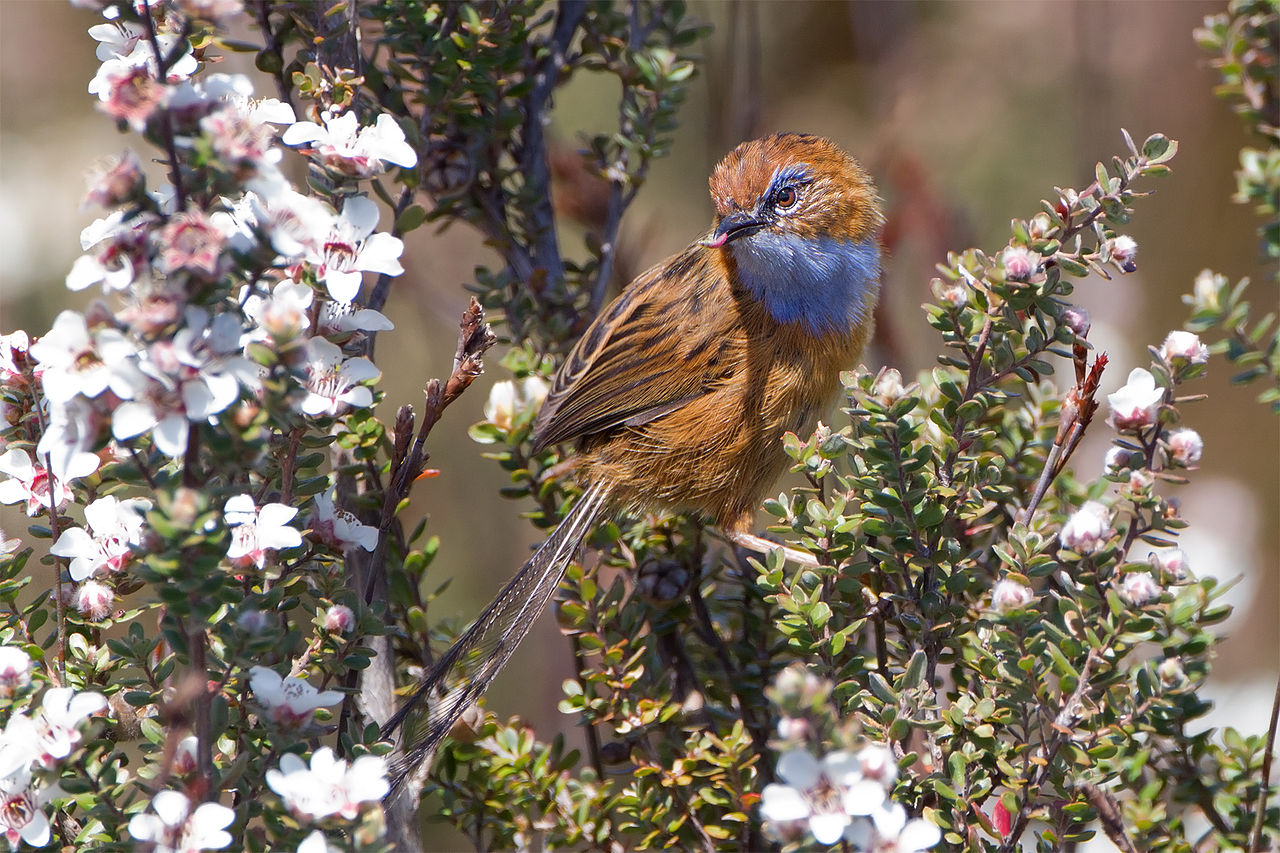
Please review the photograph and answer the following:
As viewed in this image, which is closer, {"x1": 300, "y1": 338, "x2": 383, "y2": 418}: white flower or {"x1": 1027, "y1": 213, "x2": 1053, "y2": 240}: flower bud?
{"x1": 300, "y1": 338, "x2": 383, "y2": 418}: white flower

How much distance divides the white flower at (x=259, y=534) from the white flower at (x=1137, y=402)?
4.63ft

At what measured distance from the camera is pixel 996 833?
1.91 m

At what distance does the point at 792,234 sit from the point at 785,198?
12cm

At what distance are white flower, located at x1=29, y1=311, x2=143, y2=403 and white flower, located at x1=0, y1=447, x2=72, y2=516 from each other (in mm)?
709

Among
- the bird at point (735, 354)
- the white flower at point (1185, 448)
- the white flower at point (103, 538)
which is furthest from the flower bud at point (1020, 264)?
the white flower at point (103, 538)

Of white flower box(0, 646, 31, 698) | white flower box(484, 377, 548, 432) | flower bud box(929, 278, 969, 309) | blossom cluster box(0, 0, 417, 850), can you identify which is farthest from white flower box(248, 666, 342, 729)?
flower bud box(929, 278, 969, 309)

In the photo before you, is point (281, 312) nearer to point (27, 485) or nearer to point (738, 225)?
point (27, 485)

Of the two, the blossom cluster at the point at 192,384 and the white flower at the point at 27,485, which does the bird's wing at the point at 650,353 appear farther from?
the white flower at the point at 27,485

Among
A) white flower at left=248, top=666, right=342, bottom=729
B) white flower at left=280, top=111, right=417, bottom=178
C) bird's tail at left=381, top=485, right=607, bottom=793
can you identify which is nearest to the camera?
white flower at left=248, top=666, right=342, bottom=729

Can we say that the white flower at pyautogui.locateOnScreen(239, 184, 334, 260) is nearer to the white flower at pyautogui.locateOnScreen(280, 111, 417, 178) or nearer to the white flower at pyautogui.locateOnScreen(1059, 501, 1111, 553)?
the white flower at pyautogui.locateOnScreen(280, 111, 417, 178)

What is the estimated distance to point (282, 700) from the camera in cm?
172

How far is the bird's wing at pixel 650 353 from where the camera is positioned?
3.37 m

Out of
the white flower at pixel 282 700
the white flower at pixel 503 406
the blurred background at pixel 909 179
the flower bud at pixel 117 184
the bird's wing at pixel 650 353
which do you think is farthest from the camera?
the blurred background at pixel 909 179

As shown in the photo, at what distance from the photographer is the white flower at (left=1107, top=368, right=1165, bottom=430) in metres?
1.89
